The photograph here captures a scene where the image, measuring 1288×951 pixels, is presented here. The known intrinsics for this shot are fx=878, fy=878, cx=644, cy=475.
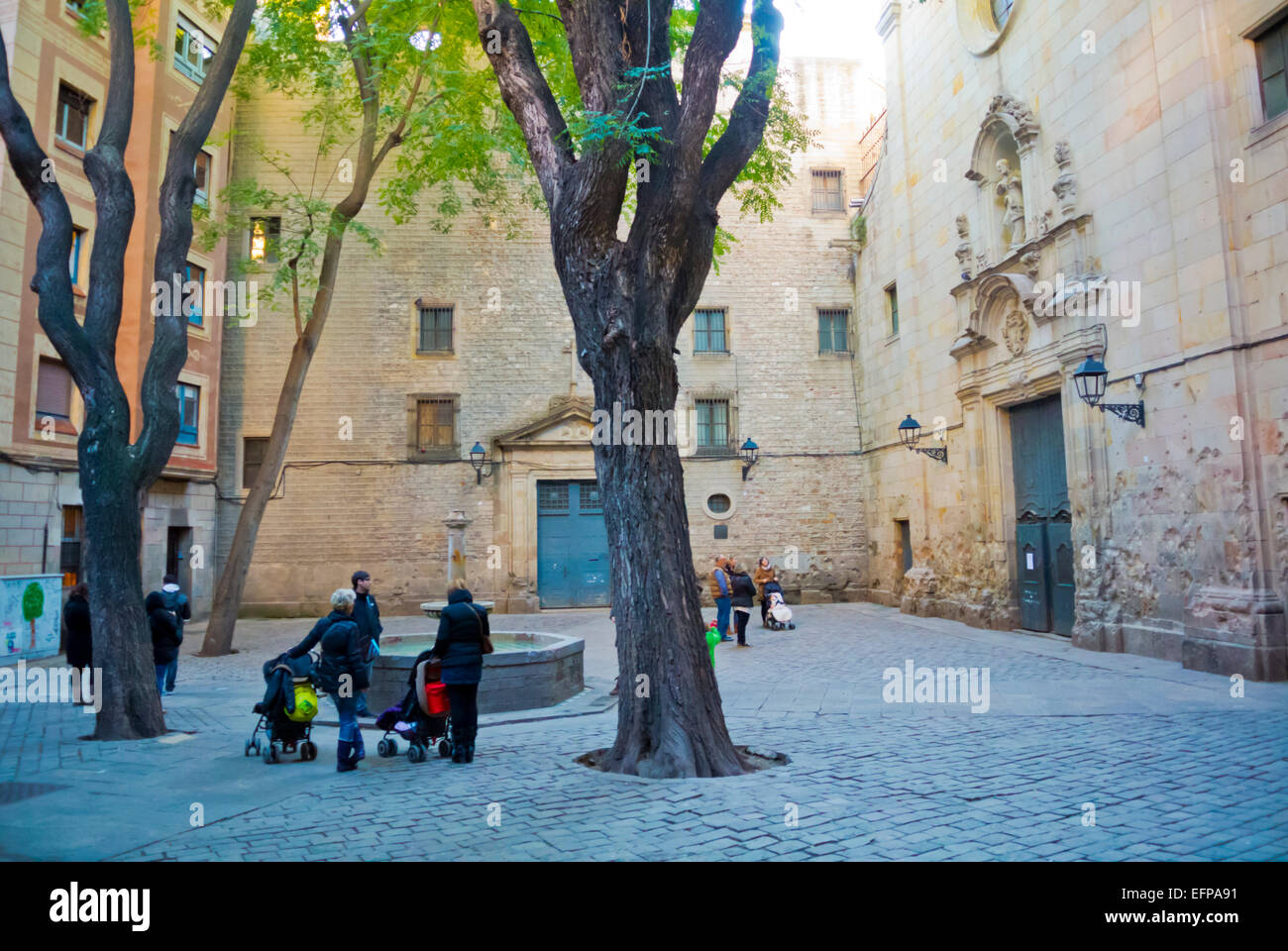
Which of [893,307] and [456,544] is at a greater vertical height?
[893,307]

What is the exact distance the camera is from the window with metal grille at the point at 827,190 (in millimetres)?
23297

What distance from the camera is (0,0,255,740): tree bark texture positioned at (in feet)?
26.8

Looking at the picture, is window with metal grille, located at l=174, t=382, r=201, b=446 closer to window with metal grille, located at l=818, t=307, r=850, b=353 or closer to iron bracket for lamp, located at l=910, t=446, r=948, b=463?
window with metal grille, located at l=818, t=307, r=850, b=353

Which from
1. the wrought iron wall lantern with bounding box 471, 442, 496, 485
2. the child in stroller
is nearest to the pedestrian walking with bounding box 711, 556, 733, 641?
the wrought iron wall lantern with bounding box 471, 442, 496, 485

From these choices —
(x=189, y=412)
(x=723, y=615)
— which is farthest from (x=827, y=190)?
(x=189, y=412)

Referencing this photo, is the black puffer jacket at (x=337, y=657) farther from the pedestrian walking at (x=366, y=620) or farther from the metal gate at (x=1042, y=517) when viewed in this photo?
the metal gate at (x=1042, y=517)

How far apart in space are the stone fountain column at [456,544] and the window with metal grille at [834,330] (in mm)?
10318

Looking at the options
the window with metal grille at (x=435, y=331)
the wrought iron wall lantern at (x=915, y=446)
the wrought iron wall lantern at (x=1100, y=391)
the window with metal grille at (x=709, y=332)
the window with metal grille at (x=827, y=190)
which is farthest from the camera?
the window with metal grille at (x=827, y=190)

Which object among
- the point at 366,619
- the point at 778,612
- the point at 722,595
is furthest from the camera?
the point at 778,612

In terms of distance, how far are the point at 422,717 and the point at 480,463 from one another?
14332mm

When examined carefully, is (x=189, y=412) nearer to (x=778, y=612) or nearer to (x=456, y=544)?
(x=456, y=544)

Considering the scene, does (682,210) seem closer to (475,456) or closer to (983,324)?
(983,324)

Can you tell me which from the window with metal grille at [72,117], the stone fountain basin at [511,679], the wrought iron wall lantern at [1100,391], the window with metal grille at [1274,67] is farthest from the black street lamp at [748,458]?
the window with metal grille at [72,117]

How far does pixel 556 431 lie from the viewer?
70.9 feet
